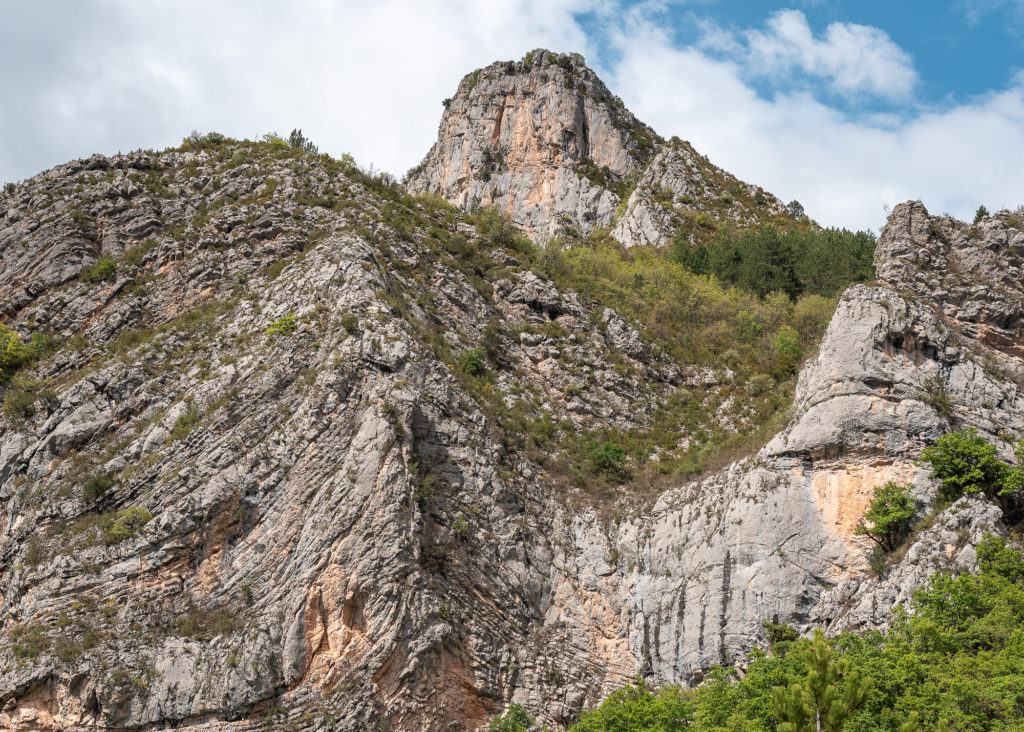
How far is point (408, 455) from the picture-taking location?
34.2m

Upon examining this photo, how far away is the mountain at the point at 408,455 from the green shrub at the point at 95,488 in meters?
0.10

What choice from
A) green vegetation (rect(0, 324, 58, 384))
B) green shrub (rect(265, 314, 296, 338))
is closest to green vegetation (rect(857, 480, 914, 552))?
green shrub (rect(265, 314, 296, 338))

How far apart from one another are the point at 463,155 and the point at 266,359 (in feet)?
145

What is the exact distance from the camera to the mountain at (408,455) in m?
30.2

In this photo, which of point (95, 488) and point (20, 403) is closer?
point (95, 488)

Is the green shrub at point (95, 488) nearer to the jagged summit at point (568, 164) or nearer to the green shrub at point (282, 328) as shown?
the green shrub at point (282, 328)

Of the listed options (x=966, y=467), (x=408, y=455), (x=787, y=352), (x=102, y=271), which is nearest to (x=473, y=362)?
(x=408, y=455)

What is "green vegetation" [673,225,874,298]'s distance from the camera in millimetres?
52188

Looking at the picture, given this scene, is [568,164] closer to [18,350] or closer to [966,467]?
[18,350]

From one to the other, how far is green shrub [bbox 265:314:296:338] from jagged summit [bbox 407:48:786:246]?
32.6 metres

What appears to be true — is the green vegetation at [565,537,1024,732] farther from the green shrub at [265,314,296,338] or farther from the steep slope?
the green shrub at [265,314,296,338]

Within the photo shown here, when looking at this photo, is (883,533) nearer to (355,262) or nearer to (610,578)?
(610,578)

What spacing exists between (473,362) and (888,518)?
61.9ft

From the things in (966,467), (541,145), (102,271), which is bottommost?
(966,467)
